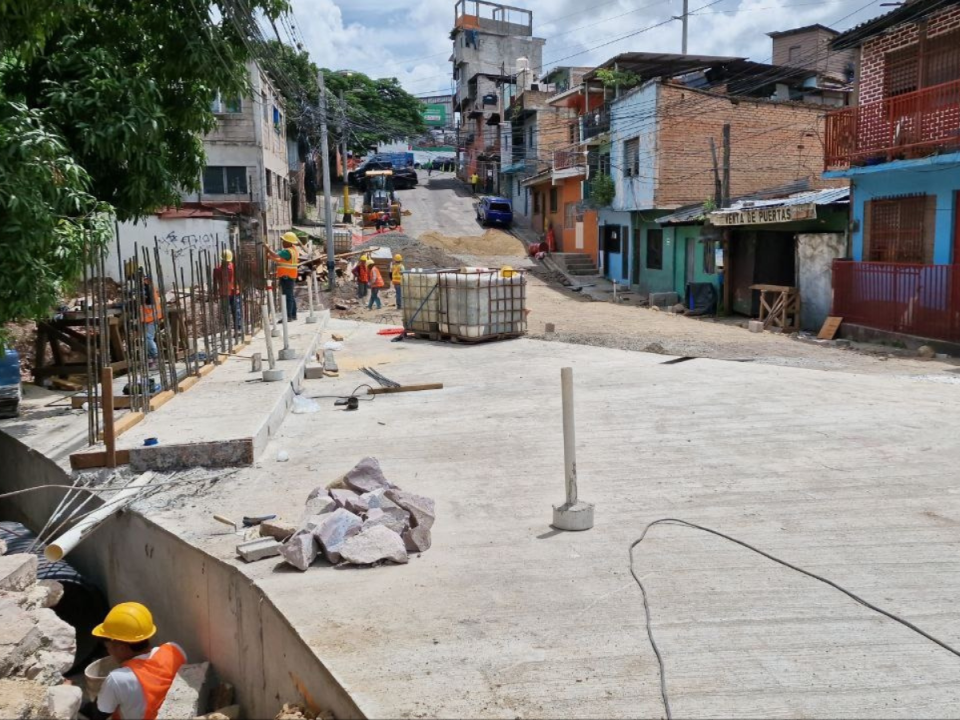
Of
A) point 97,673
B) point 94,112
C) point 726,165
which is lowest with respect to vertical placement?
point 97,673

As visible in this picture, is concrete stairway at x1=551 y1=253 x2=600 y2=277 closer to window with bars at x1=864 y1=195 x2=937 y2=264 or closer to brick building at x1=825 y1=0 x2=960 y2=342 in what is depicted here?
brick building at x1=825 y1=0 x2=960 y2=342

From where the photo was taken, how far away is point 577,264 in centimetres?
3612

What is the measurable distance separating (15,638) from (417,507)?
8.17ft

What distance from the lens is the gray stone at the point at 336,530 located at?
491cm

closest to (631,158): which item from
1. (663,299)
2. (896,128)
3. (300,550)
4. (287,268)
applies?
(663,299)

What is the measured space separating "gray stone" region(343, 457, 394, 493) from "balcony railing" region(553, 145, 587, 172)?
32570 mm

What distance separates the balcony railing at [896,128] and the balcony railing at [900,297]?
2.24 meters

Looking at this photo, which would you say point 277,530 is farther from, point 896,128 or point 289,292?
point 896,128

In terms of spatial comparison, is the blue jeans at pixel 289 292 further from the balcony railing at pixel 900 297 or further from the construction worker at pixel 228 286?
the balcony railing at pixel 900 297

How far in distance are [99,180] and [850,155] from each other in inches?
621

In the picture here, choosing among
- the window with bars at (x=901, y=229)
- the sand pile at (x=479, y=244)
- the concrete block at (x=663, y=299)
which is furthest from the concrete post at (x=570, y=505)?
the sand pile at (x=479, y=244)

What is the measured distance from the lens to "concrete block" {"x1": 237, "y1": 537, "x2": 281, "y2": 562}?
5.01m

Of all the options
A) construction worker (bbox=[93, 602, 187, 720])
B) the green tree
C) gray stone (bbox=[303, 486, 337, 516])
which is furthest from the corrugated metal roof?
construction worker (bbox=[93, 602, 187, 720])

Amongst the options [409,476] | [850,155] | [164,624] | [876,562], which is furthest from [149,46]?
[850,155]
